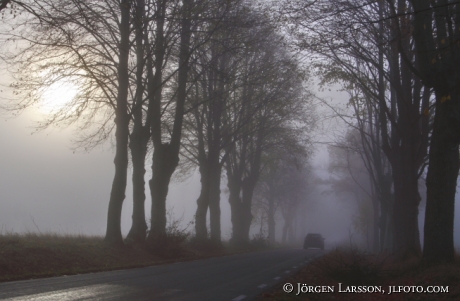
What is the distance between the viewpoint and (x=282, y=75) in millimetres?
28422

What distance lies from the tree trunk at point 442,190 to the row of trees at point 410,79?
0.02m

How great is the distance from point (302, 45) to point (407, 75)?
12.8ft

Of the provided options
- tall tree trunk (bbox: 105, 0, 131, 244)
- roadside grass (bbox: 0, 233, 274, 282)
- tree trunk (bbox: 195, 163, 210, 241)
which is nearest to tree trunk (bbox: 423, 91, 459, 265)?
roadside grass (bbox: 0, 233, 274, 282)

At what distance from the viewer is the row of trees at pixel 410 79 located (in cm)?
1234

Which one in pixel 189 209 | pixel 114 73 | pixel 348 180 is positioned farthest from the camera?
pixel 189 209

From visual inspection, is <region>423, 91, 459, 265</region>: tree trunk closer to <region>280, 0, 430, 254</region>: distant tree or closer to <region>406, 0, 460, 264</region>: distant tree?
<region>406, 0, 460, 264</region>: distant tree

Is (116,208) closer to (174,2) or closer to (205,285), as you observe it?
(174,2)

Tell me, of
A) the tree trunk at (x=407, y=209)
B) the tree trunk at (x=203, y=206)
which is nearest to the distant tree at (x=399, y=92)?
the tree trunk at (x=407, y=209)

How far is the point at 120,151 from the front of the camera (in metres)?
19.5

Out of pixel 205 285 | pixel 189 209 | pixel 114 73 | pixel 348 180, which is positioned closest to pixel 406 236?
pixel 205 285

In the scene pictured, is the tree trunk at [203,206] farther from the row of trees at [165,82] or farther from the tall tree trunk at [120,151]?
the tall tree trunk at [120,151]

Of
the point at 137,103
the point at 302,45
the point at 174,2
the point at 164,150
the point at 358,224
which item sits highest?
the point at 174,2

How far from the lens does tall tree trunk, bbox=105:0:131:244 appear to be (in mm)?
19125

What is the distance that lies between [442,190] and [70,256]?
10.2 meters
